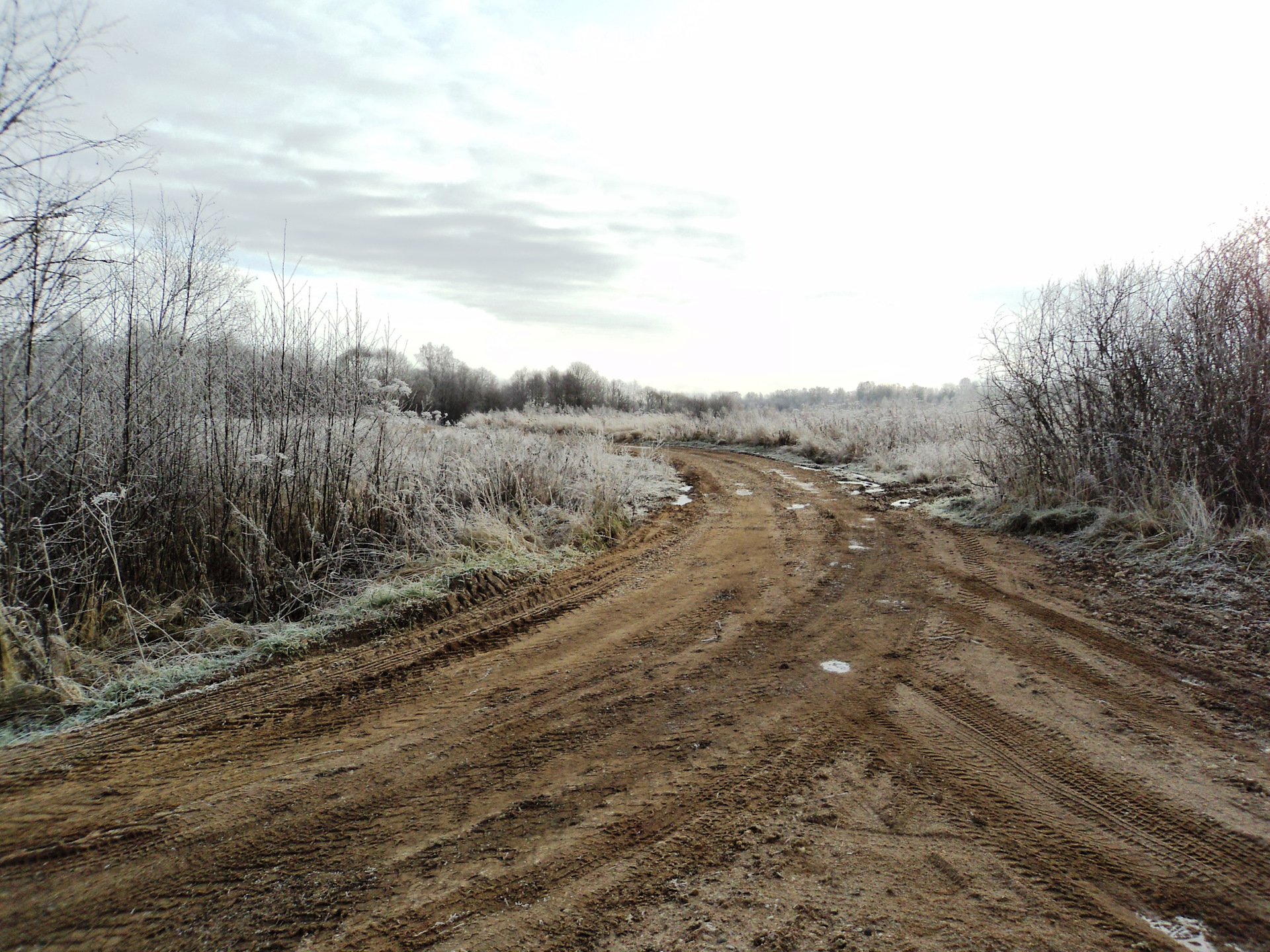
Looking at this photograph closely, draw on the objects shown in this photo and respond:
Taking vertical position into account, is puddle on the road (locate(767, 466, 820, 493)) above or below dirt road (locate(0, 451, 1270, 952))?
above

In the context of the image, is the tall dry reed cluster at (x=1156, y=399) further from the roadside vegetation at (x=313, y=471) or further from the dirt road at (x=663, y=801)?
the dirt road at (x=663, y=801)

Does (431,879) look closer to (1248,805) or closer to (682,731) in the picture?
(682,731)

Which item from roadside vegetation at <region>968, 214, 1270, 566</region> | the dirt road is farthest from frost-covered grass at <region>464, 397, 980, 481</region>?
the dirt road

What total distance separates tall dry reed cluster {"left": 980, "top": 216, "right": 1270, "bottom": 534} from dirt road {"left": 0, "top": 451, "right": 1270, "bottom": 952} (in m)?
3.43

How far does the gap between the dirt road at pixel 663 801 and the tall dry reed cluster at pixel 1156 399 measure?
3430mm

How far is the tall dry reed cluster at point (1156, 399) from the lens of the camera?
6.42 meters

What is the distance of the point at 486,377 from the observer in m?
46.6

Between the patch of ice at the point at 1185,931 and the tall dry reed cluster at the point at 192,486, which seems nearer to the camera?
the patch of ice at the point at 1185,931

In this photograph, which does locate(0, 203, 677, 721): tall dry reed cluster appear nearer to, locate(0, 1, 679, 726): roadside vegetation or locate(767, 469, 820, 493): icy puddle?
locate(0, 1, 679, 726): roadside vegetation

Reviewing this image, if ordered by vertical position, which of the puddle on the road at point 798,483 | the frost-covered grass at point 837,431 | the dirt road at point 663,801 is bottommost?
the dirt road at point 663,801

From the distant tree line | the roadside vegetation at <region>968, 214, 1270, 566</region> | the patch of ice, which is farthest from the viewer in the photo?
the distant tree line

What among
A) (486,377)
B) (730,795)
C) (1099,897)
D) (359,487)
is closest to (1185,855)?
(1099,897)

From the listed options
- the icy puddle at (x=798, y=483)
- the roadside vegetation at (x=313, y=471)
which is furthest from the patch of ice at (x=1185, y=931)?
the icy puddle at (x=798, y=483)

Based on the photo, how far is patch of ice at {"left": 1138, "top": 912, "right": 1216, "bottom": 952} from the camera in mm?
1998
